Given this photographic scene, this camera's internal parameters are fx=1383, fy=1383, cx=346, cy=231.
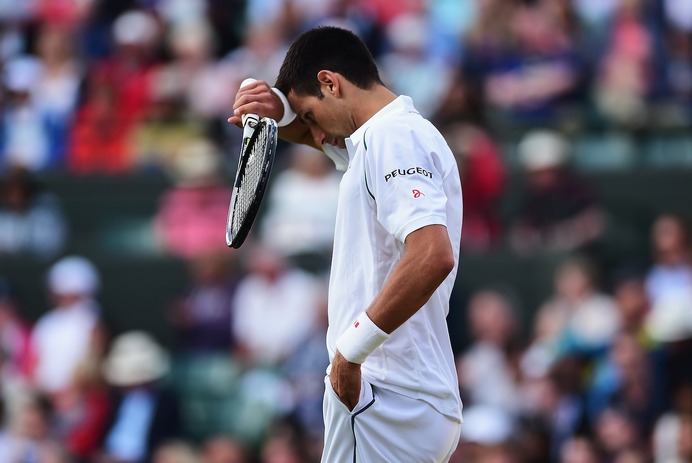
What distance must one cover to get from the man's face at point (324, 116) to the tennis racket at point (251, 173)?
0.15 m

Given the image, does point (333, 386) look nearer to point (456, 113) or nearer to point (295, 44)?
point (295, 44)

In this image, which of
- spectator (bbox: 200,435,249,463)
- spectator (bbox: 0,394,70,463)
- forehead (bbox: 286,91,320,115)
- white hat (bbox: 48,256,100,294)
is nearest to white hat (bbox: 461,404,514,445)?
spectator (bbox: 200,435,249,463)

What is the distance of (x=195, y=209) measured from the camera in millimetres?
11328

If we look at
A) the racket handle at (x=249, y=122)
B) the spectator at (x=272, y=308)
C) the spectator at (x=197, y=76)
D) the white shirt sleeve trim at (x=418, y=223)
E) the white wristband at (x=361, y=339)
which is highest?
the racket handle at (x=249, y=122)

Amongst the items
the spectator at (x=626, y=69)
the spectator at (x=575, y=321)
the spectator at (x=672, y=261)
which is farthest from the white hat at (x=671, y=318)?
the spectator at (x=626, y=69)

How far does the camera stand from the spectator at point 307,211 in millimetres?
10664

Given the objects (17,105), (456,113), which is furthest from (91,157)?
(456,113)

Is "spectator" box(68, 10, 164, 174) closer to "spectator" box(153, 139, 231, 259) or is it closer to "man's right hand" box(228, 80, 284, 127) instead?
"spectator" box(153, 139, 231, 259)

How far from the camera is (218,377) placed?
10367 mm

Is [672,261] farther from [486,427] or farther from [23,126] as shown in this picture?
[23,126]

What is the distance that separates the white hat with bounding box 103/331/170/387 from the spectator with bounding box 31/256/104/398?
16 cm

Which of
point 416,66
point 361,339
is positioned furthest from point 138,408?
point 361,339

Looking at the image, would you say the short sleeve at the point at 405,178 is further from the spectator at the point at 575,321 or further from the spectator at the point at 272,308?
the spectator at the point at 272,308

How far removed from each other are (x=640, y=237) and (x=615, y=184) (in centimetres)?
50
